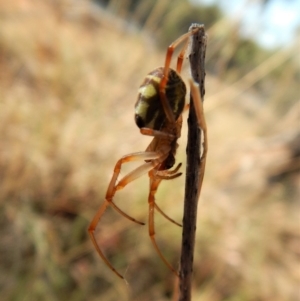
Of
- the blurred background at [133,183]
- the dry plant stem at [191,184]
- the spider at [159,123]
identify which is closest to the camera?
the dry plant stem at [191,184]

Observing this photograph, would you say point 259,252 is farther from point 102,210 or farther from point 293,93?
point 102,210

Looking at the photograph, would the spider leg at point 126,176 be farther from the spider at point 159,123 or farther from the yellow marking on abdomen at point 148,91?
the yellow marking on abdomen at point 148,91

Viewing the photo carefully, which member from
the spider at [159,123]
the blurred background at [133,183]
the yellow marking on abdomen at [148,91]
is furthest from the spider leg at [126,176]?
the blurred background at [133,183]

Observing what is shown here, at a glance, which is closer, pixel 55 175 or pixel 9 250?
pixel 9 250

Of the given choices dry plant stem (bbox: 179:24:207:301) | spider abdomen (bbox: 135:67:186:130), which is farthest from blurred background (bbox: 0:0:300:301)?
dry plant stem (bbox: 179:24:207:301)

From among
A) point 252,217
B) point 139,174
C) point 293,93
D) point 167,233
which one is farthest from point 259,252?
point 139,174

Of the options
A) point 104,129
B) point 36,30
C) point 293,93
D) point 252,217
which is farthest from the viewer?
point 36,30

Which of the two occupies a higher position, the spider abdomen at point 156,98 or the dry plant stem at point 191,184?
the spider abdomen at point 156,98
